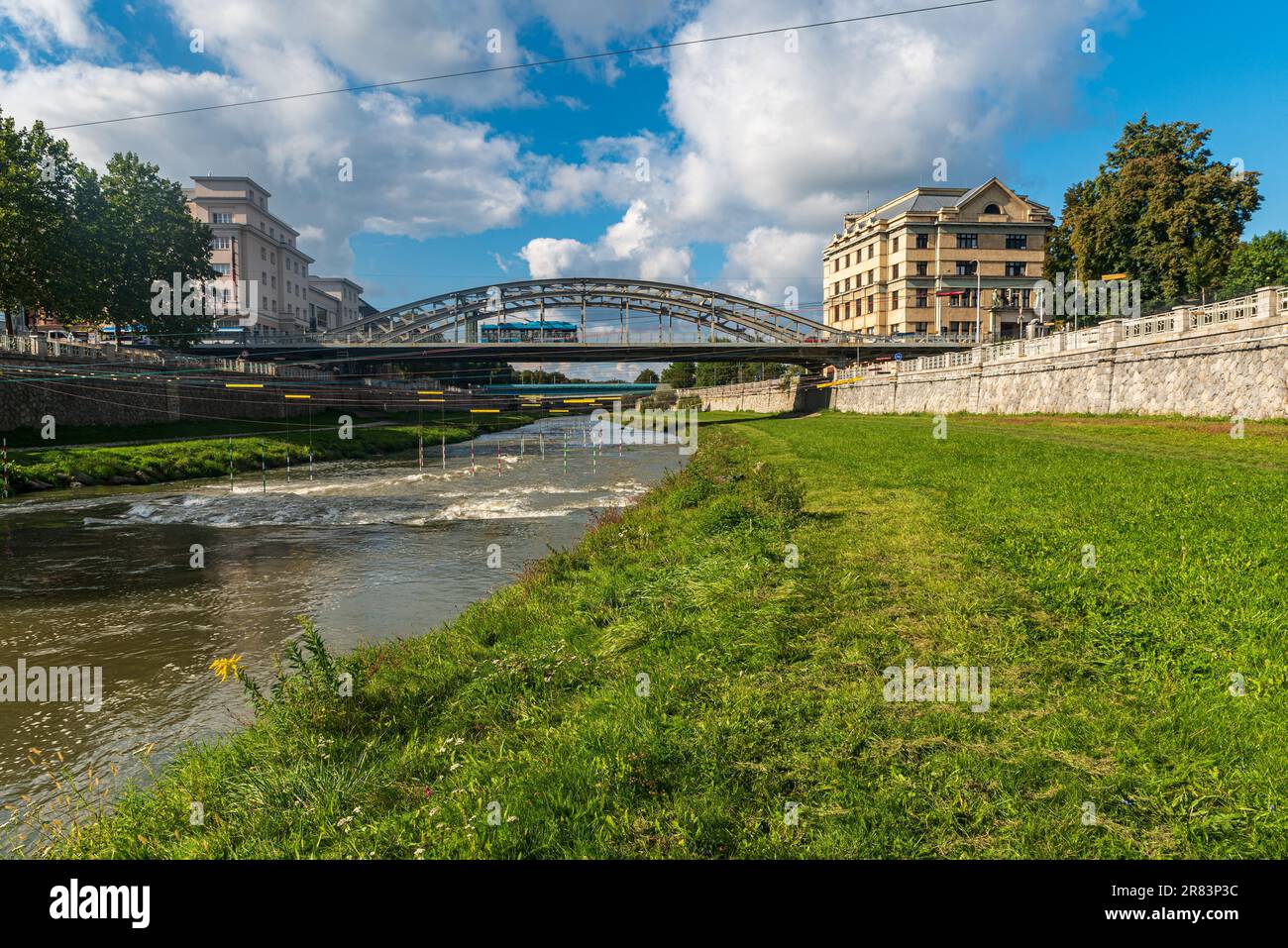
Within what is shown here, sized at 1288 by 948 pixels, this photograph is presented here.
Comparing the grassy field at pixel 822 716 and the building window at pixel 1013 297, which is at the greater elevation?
the building window at pixel 1013 297

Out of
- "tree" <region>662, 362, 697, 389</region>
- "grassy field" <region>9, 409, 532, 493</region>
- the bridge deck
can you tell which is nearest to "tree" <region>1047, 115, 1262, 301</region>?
the bridge deck

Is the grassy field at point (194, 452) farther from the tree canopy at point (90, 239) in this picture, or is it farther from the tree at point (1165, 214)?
the tree at point (1165, 214)

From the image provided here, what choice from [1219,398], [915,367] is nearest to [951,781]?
[1219,398]

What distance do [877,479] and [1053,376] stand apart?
24.9m

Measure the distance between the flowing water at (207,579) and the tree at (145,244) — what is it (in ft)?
104

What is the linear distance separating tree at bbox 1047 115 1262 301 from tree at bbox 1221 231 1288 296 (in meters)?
2.49

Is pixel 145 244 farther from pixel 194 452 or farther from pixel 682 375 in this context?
pixel 682 375

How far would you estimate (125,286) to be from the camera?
51.8 metres

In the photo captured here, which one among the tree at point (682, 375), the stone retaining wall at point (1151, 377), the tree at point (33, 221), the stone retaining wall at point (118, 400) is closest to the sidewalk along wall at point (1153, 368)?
the stone retaining wall at point (1151, 377)

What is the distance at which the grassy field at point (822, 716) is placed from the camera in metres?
4.23

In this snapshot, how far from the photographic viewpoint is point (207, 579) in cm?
1451

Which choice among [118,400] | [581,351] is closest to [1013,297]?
[581,351]

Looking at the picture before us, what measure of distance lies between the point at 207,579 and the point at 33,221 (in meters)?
39.1
